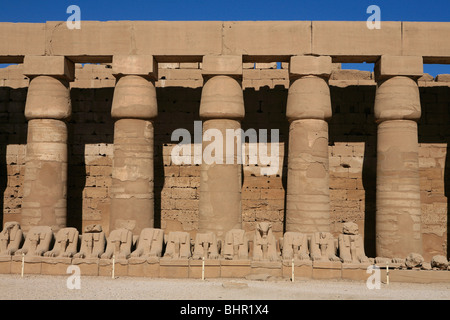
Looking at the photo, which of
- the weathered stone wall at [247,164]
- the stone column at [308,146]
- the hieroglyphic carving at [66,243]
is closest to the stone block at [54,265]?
the hieroglyphic carving at [66,243]

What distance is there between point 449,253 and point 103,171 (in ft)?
34.5

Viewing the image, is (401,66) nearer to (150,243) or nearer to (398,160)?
(398,160)

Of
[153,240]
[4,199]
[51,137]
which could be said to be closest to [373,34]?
[153,240]

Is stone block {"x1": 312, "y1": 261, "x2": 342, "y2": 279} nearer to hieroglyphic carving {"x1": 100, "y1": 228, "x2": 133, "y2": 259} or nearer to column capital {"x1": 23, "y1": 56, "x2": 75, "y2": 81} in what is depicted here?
hieroglyphic carving {"x1": 100, "y1": 228, "x2": 133, "y2": 259}

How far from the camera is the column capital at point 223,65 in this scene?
1214 cm

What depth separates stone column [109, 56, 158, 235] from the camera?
12.0m

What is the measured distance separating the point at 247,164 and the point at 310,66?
12.5 feet

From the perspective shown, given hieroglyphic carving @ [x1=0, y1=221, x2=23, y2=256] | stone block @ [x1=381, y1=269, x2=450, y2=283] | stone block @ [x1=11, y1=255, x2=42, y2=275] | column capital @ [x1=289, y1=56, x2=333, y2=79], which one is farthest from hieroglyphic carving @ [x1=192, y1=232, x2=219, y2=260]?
column capital @ [x1=289, y1=56, x2=333, y2=79]

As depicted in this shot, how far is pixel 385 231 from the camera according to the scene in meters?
11.9

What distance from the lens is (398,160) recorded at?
39.3ft

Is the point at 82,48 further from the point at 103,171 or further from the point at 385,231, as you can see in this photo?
the point at 385,231

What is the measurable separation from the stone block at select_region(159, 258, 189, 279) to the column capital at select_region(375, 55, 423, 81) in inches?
269

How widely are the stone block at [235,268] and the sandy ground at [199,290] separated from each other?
311 mm

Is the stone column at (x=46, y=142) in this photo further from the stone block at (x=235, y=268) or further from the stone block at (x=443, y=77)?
the stone block at (x=443, y=77)
